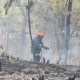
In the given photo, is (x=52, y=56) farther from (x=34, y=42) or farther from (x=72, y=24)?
(x=34, y=42)

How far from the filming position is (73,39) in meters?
30.4

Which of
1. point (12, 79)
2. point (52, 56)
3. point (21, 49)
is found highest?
point (12, 79)

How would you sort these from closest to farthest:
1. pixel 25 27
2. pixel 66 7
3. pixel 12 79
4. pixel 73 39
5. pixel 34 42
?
pixel 12 79 → pixel 34 42 → pixel 66 7 → pixel 73 39 → pixel 25 27

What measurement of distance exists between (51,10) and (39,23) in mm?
4860

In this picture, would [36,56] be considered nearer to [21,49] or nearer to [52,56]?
[52,56]

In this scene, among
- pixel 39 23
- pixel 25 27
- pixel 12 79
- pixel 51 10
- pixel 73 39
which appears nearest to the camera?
pixel 12 79

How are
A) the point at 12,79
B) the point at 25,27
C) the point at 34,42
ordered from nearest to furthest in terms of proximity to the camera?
the point at 12,79 → the point at 34,42 → the point at 25,27

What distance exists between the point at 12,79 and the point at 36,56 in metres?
9.12

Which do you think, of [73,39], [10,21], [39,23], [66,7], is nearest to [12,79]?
[66,7]

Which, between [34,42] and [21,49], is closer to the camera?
[34,42]

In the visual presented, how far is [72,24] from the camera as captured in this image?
2888 cm

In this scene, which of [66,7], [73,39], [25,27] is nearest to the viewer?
[66,7]

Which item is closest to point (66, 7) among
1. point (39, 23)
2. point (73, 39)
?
point (73, 39)

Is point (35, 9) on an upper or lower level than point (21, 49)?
upper
